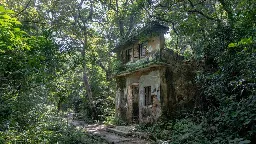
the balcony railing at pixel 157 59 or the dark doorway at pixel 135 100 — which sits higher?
the balcony railing at pixel 157 59

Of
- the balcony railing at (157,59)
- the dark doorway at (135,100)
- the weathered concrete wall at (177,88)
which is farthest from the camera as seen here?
the dark doorway at (135,100)

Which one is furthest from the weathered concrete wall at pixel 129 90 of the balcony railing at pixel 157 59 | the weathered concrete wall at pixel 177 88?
the weathered concrete wall at pixel 177 88

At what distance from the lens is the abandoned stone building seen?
10773 millimetres

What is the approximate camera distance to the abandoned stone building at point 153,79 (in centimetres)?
1077

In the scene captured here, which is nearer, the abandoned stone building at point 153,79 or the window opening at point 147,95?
the abandoned stone building at point 153,79

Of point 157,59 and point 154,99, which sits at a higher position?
point 157,59

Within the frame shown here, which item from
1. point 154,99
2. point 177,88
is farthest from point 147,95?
point 177,88

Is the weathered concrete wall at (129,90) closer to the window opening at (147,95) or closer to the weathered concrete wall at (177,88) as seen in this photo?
the window opening at (147,95)

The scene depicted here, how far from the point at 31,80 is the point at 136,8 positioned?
6004 mm

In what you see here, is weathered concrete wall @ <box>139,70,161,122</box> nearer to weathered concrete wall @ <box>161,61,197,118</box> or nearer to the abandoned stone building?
the abandoned stone building

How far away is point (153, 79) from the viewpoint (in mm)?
11602

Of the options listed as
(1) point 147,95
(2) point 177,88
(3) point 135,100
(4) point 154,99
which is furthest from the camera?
(3) point 135,100

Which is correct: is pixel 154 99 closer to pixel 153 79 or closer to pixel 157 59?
pixel 153 79

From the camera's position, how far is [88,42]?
55.0ft
